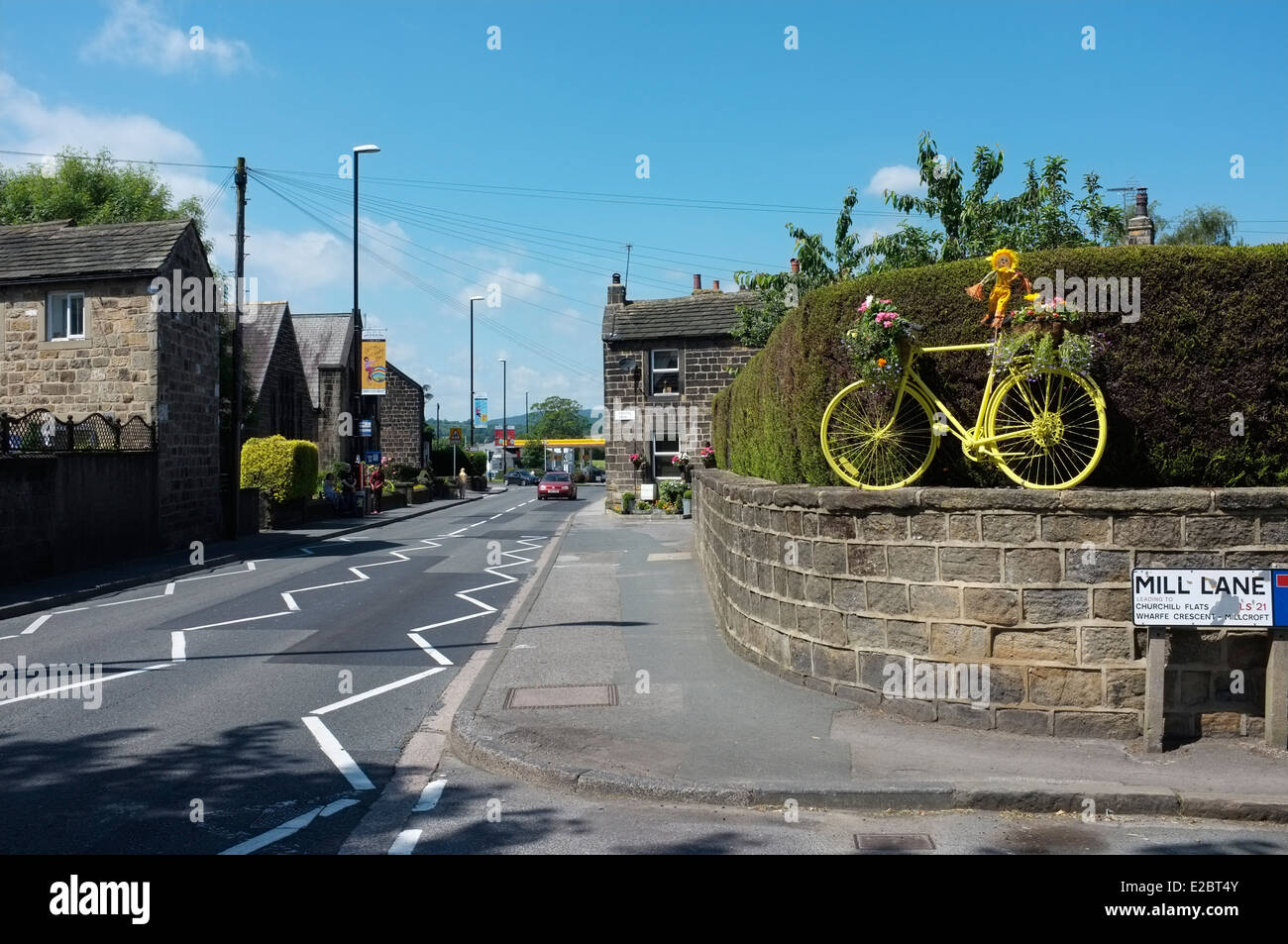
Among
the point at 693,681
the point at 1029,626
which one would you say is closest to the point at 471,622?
the point at 693,681

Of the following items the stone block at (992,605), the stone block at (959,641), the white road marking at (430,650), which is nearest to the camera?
the stone block at (992,605)

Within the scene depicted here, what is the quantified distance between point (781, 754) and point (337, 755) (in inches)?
123

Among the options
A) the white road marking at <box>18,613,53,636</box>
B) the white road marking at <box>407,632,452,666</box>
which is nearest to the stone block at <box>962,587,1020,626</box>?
the white road marking at <box>407,632,452,666</box>

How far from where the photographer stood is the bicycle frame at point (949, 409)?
7.79 m

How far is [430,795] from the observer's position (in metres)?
6.27

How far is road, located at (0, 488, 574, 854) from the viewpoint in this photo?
18.7ft

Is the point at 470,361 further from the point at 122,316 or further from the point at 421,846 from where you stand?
the point at 421,846

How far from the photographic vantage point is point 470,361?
63938mm

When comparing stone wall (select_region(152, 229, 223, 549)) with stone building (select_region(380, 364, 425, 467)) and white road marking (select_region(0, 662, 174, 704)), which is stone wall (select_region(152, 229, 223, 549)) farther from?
stone building (select_region(380, 364, 425, 467))

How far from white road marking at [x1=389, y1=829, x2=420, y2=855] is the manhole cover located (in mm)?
2727

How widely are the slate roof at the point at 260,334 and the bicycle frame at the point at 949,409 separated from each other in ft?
146

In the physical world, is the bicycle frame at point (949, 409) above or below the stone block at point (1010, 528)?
above

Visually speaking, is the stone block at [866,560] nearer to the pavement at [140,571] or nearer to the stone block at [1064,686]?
the stone block at [1064,686]

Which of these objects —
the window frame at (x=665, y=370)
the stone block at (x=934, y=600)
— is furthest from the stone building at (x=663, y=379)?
the stone block at (x=934, y=600)
